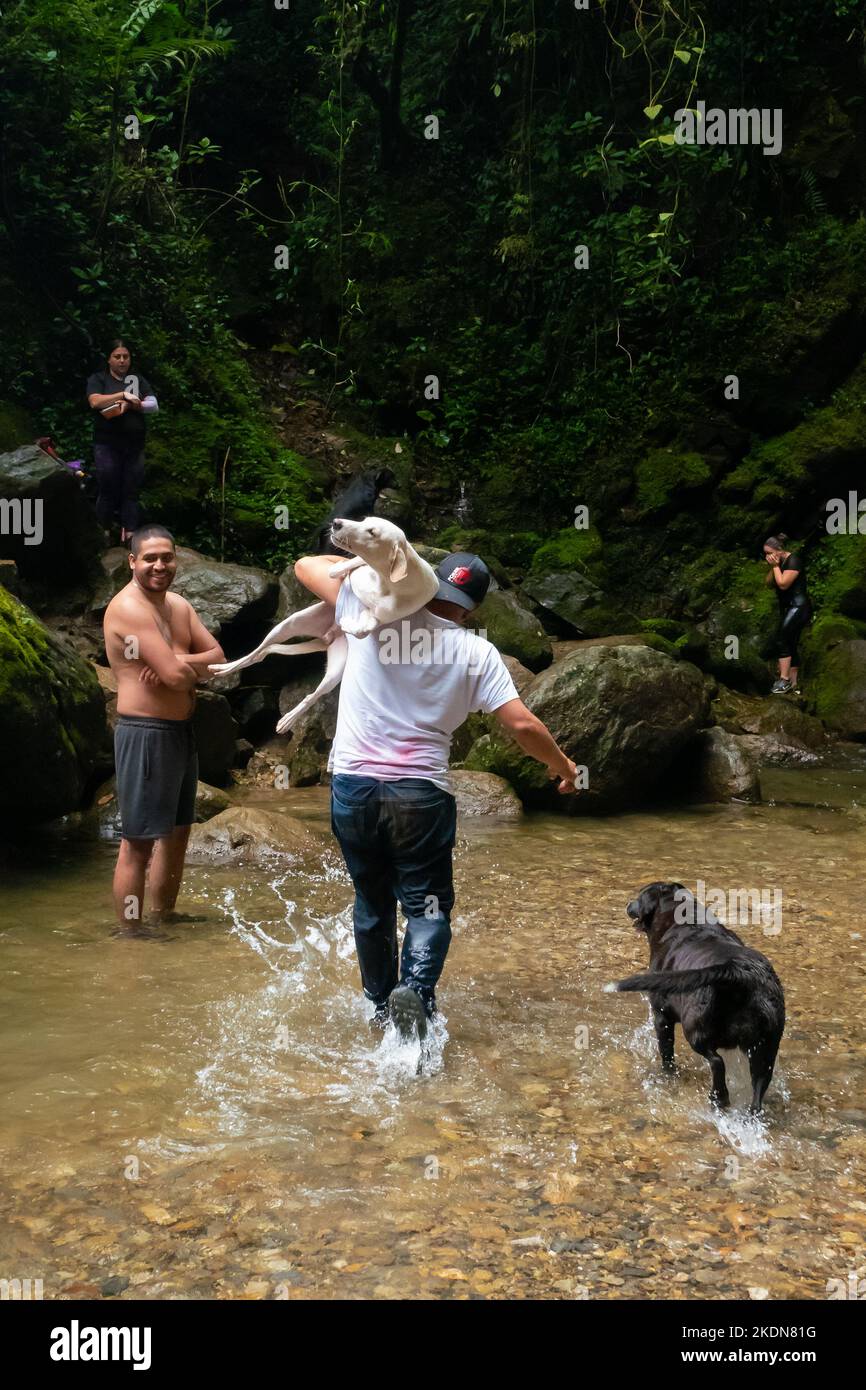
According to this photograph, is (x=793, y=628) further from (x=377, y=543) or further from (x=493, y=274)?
(x=377, y=543)

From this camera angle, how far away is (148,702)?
6.34 metres

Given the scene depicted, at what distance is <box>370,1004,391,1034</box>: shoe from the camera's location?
5.04 meters

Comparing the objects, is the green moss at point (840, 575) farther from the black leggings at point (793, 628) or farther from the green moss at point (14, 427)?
the green moss at point (14, 427)

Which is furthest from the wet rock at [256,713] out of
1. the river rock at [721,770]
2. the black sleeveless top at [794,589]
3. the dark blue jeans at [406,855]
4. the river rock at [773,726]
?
the black sleeveless top at [794,589]

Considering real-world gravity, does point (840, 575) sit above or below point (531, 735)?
above

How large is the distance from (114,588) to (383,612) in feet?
27.1

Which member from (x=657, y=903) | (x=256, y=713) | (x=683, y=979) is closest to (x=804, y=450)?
(x=256, y=713)

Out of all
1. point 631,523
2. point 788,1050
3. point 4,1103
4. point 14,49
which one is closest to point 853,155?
point 631,523

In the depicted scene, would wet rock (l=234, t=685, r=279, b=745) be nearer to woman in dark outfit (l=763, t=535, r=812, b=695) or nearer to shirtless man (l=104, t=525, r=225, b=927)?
shirtless man (l=104, t=525, r=225, b=927)

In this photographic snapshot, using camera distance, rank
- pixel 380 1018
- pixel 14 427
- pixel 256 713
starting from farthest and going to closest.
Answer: pixel 14 427 < pixel 256 713 < pixel 380 1018

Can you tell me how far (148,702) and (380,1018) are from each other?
2.19 m

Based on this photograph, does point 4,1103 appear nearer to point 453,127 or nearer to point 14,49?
point 14,49

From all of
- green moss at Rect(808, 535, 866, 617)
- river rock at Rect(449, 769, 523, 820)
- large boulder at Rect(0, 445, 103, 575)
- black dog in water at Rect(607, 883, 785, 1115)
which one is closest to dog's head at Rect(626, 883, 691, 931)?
black dog in water at Rect(607, 883, 785, 1115)

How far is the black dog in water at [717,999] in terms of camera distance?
4137 millimetres
